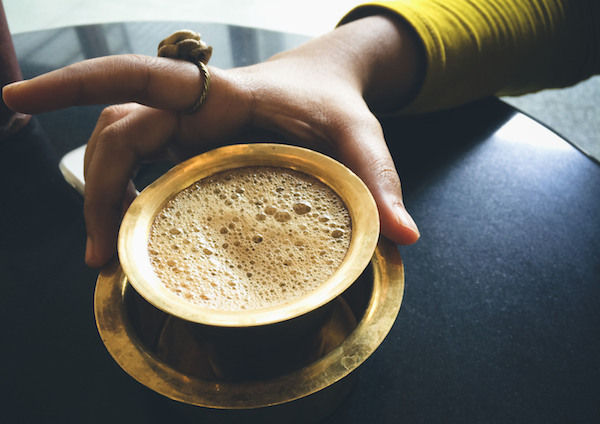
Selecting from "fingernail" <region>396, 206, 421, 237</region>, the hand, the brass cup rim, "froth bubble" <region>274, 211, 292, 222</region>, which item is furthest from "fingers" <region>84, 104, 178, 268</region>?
Answer: "fingernail" <region>396, 206, 421, 237</region>

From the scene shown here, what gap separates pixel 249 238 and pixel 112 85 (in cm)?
29

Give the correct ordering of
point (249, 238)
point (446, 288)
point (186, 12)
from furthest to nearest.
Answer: point (186, 12), point (446, 288), point (249, 238)

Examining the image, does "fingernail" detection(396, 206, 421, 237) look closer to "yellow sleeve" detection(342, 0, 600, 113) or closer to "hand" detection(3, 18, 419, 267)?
"hand" detection(3, 18, 419, 267)

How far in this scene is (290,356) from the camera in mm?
502

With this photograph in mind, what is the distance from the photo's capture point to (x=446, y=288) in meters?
0.63

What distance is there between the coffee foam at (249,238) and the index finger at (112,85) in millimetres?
166

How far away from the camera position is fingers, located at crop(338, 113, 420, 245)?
545 mm

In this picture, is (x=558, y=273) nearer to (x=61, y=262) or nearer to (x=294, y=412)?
(x=294, y=412)

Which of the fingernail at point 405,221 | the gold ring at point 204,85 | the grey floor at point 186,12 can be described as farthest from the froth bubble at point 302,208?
the grey floor at point 186,12

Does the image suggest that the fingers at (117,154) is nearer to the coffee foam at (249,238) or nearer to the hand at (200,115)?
the hand at (200,115)

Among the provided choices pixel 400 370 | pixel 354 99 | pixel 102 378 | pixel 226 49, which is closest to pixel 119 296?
pixel 102 378

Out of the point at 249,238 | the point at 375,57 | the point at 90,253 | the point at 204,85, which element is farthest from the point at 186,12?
the point at 249,238

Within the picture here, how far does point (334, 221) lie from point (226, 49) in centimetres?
74

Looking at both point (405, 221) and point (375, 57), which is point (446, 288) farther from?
Answer: point (375, 57)
